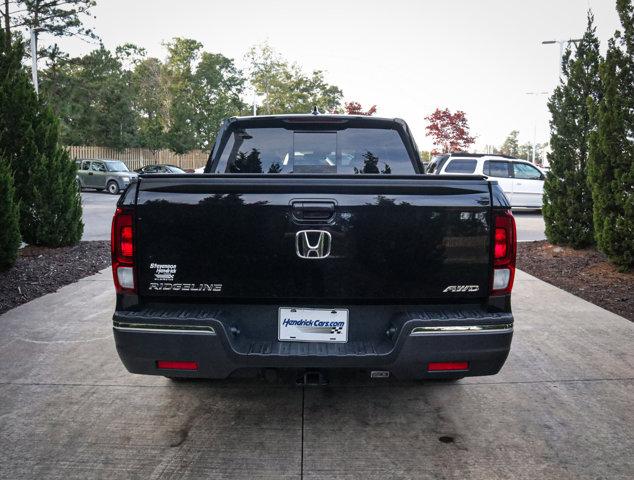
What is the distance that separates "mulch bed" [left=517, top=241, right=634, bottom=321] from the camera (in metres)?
7.11

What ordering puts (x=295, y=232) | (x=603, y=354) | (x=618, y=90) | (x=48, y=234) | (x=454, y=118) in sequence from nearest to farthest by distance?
(x=295, y=232), (x=603, y=354), (x=618, y=90), (x=48, y=234), (x=454, y=118)

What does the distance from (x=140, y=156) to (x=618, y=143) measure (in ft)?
133

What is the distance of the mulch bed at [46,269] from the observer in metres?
7.12

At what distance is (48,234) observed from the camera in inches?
394

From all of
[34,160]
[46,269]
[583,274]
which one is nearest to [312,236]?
[46,269]

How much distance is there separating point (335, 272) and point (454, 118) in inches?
1874

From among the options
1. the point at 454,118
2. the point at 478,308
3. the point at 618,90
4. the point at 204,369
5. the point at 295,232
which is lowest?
the point at 204,369

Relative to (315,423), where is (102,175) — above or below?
above

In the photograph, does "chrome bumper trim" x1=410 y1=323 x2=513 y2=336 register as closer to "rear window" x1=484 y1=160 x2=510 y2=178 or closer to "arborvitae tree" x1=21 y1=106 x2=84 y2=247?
"arborvitae tree" x1=21 y1=106 x2=84 y2=247

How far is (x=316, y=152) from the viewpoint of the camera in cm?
444

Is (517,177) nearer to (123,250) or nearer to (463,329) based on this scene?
(463,329)

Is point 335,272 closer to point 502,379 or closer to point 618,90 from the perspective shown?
point 502,379

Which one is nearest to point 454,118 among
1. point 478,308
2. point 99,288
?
point 99,288

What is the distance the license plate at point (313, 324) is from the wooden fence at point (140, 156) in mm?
34985
